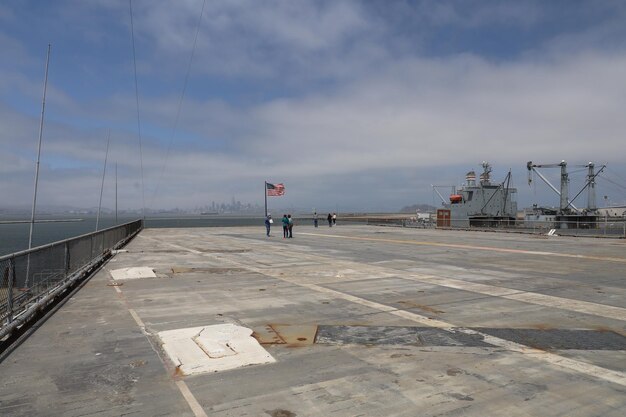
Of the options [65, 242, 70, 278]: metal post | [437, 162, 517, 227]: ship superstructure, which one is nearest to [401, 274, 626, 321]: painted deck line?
[65, 242, 70, 278]: metal post

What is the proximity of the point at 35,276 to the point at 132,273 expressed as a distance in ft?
15.6

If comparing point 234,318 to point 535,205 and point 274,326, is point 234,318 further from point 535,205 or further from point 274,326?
point 535,205

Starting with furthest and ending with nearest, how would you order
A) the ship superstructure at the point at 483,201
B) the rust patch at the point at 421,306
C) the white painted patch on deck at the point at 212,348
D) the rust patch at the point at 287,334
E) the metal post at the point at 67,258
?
the ship superstructure at the point at 483,201, the metal post at the point at 67,258, the rust patch at the point at 421,306, the rust patch at the point at 287,334, the white painted patch on deck at the point at 212,348

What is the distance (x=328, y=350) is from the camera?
20.4 ft

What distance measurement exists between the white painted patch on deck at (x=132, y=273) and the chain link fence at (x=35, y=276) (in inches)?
35.1

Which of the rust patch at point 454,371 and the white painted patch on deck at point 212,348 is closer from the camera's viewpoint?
the rust patch at point 454,371

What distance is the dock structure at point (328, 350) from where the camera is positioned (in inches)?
180

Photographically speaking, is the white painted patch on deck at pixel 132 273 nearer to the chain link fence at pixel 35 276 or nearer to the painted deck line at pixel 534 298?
the chain link fence at pixel 35 276

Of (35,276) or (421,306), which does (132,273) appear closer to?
(35,276)

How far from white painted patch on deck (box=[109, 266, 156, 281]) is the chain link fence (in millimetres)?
891

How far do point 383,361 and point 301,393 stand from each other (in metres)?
1.41

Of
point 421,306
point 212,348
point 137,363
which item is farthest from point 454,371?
point 137,363

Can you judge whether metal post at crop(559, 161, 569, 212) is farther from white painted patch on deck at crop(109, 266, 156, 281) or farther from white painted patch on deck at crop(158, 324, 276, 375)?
white painted patch on deck at crop(158, 324, 276, 375)

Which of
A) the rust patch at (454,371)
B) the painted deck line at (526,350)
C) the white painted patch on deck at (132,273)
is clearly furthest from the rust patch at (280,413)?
the white painted patch on deck at (132,273)
